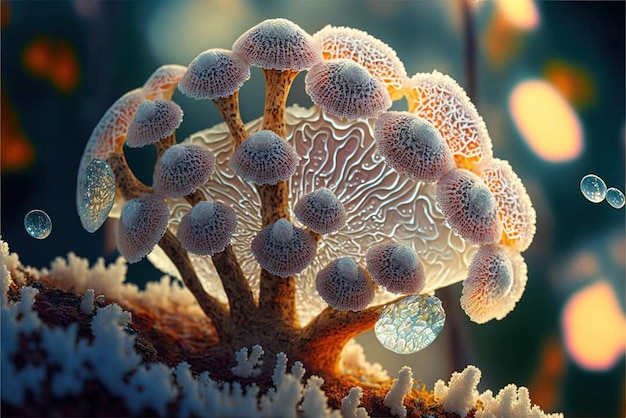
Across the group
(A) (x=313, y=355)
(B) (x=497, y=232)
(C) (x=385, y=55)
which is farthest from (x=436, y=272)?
(C) (x=385, y=55)

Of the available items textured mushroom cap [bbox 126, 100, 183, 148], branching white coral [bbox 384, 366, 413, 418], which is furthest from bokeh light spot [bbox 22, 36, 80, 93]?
branching white coral [bbox 384, 366, 413, 418]

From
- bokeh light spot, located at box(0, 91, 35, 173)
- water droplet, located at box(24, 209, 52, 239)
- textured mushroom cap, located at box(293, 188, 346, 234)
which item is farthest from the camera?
bokeh light spot, located at box(0, 91, 35, 173)

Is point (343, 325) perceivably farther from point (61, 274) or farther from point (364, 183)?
point (61, 274)

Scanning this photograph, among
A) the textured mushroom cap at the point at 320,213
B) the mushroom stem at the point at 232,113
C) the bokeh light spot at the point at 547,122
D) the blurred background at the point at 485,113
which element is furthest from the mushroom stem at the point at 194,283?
the bokeh light spot at the point at 547,122

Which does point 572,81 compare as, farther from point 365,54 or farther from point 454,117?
point 365,54

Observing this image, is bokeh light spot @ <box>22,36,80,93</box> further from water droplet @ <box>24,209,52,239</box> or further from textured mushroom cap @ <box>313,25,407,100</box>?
textured mushroom cap @ <box>313,25,407,100</box>

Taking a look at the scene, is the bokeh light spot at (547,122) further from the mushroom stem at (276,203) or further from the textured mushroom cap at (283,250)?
the textured mushroom cap at (283,250)
